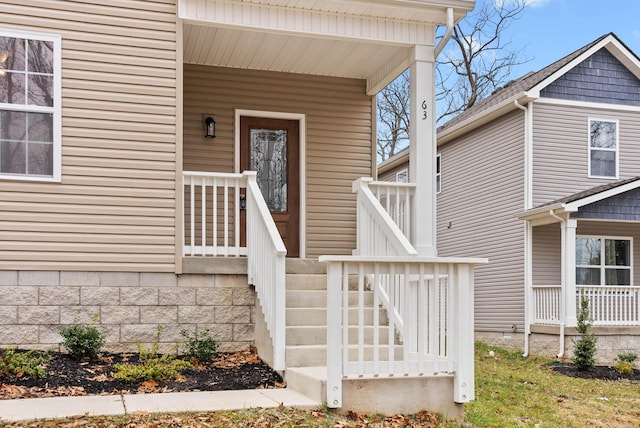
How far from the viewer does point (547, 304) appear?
13984 millimetres

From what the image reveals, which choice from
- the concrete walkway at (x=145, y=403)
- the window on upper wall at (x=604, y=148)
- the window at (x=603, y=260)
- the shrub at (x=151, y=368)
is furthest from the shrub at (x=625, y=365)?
the shrub at (x=151, y=368)

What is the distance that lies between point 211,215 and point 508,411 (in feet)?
14.7

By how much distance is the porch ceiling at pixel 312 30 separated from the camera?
7609 mm

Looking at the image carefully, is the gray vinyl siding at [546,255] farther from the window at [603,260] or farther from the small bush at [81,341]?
the small bush at [81,341]

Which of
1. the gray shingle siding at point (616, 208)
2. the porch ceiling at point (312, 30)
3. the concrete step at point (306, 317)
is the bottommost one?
the concrete step at point (306, 317)

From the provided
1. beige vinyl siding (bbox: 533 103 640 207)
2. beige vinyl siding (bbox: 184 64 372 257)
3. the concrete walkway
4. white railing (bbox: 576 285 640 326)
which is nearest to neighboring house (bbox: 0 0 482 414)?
the concrete walkway

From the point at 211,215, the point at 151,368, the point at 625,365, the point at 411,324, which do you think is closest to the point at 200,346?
the point at 151,368

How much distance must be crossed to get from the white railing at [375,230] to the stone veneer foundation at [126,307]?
4.58 ft

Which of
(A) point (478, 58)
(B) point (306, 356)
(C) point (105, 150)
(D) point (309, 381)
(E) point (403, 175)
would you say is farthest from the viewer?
(A) point (478, 58)

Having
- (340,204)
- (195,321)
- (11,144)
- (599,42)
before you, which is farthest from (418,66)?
(599,42)

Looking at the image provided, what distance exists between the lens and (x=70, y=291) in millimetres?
7172

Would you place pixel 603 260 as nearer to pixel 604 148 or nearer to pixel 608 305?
pixel 608 305

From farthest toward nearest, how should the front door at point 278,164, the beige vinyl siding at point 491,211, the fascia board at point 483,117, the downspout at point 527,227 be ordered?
1. the beige vinyl siding at point 491,211
2. the fascia board at point 483,117
3. the downspout at point 527,227
4. the front door at point 278,164

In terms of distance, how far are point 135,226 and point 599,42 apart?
11.9 metres
